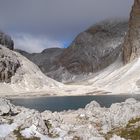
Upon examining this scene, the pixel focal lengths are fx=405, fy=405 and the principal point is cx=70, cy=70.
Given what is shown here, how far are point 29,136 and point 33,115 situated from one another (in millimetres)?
4099

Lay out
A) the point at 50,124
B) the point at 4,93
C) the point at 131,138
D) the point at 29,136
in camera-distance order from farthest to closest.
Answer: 1. the point at 4,93
2. the point at 50,124
3. the point at 29,136
4. the point at 131,138

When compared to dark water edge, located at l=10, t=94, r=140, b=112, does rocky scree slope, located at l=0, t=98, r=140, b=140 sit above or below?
above

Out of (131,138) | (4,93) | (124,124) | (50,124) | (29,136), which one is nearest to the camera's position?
(131,138)

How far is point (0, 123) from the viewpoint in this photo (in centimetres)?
3725

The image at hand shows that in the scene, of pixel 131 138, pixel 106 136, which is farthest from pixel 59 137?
pixel 131 138

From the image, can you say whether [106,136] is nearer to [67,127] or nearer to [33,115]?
[67,127]

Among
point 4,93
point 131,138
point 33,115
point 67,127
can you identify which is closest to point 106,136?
point 131,138

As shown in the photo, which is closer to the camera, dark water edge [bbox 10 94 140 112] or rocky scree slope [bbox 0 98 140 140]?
rocky scree slope [bbox 0 98 140 140]

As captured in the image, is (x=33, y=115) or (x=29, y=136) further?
(x=33, y=115)

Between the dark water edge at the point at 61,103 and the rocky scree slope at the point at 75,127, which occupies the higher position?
the rocky scree slope at the point at 75,127

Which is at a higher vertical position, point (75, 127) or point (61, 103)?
point (75, 127)

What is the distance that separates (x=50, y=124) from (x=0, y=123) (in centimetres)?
502

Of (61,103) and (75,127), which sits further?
(61,103)

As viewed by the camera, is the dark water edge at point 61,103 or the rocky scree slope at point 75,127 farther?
the dark water edge at point 61,103
